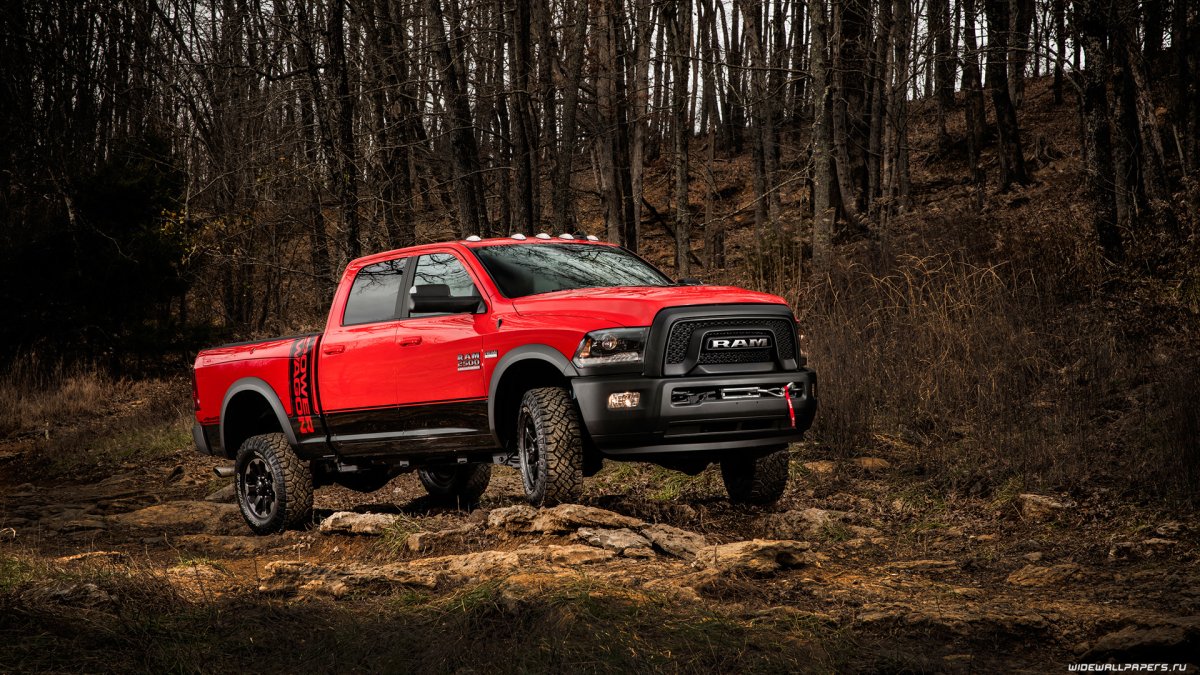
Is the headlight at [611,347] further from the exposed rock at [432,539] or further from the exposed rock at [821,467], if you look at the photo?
the exposed rock at [821,467]

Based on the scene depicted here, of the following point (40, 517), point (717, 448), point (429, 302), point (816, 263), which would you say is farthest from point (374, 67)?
point (717, 448)

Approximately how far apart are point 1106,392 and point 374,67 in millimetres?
15141

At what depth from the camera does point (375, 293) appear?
342 inches

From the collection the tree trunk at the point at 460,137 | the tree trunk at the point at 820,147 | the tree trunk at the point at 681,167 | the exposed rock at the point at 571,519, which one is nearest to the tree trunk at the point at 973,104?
the tree trunk at the point at 681,167

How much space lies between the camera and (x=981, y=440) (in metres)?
9.02

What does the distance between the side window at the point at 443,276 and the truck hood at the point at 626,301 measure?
0.64 meters

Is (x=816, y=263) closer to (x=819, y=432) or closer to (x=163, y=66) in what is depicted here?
(x=819, y=432)

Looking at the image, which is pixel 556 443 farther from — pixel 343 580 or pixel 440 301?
pixel 343 580

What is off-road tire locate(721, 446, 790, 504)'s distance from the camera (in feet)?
26.3

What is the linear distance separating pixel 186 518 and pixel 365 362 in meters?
2.92

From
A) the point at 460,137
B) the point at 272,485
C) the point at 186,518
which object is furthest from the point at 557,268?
the point at 460,137

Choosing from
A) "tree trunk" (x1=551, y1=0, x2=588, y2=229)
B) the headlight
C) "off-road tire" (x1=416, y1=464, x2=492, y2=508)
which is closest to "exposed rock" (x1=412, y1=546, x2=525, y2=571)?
the headlight

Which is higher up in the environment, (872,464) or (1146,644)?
(1146,644)

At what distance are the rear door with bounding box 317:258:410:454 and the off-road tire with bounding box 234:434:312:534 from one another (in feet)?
1.41
